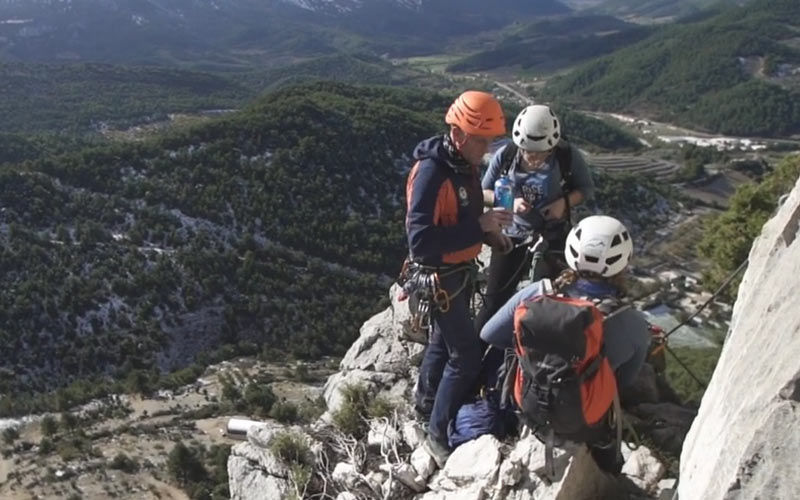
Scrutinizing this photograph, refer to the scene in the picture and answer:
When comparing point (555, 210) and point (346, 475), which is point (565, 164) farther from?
point (346, 475)

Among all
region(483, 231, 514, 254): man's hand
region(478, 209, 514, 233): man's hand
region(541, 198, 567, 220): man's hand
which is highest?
region(478, 209, 514, 233): man's hand

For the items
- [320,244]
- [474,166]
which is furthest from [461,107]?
[320,244]

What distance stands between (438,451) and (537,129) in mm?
2986

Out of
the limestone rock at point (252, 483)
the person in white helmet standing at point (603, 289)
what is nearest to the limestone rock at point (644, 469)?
the person in white helmet standing at point (603, 289)

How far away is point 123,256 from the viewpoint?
54.4 meters

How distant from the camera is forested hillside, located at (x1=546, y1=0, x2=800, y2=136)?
419ft

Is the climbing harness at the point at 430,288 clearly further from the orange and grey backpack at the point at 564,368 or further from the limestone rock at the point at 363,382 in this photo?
the limestone rock at the point at 363,382

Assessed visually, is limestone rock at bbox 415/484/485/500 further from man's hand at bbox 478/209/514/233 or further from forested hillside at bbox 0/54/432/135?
forested hillside at bbox 0/54/432/135

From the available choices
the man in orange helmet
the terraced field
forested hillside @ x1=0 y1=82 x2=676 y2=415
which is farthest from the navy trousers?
the terraced field

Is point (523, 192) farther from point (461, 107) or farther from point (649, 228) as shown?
point (649, 228)

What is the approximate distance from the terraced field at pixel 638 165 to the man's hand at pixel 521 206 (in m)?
92.7

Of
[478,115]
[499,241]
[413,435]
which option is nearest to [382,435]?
[413,435]

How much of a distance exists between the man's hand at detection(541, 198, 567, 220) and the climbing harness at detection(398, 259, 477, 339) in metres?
0.99

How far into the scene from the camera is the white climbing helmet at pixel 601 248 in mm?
4863
